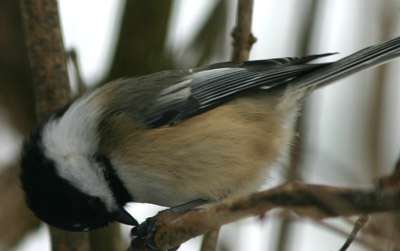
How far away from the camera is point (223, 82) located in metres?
2.55

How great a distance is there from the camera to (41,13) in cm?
262

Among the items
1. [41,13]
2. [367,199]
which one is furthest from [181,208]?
[367,199]

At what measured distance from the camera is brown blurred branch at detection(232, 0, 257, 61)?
→ 245 cm

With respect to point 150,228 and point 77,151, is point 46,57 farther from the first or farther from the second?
point 150,228

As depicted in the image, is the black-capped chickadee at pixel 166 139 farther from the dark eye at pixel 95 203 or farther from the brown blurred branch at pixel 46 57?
the brown blurred branch at pixel 46 57

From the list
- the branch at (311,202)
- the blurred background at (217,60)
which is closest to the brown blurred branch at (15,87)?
the blurred background at (217,60)

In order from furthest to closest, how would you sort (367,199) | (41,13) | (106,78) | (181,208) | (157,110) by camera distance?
(106,78) → (41,13) → (157,110) → (181,208) → (367,199)

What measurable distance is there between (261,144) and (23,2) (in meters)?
1.16

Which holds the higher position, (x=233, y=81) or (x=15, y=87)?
(x=233, y=81)

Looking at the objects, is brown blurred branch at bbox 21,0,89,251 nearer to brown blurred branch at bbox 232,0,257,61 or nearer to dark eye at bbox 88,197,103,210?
dark eye at bbox 88,197,103,210

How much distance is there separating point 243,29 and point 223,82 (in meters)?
0.23

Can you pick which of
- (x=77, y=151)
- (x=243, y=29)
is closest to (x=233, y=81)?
(x=243, y=29)

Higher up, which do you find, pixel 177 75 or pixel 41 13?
pixel 41 13

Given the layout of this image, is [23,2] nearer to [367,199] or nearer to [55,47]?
[55,47]
